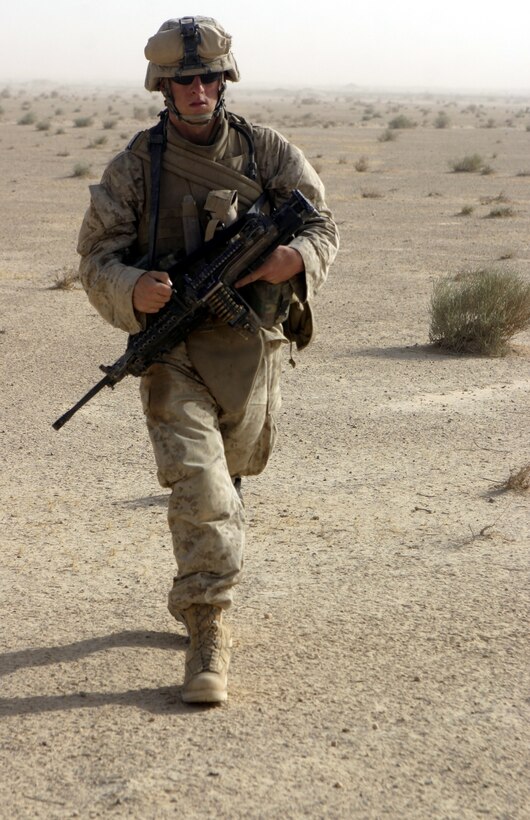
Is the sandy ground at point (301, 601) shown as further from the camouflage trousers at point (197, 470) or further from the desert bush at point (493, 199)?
the desert bush at point (493, 199)

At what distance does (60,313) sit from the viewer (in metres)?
10.6

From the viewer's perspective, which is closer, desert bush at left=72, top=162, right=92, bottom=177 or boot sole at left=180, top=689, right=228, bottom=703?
boot sole at left=180, top=689, right=228, bottom=703

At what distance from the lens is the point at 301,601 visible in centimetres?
450

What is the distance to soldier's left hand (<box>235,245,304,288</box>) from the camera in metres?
3.95

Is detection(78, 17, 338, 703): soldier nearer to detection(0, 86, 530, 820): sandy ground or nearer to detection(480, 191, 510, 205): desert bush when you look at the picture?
detection(0, 86, 530, 820): sandy ground

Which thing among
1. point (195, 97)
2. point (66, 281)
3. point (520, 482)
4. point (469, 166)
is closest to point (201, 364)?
point (195, 97)

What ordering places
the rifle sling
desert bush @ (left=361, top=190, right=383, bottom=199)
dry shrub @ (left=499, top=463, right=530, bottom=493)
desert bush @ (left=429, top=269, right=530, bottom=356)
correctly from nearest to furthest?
the rifle sling, dry shrub @ (left=499, top=463, right=530, bottom=493), desert bush @ (left=429, top=269, right=530, bottom=356), desert bush @ (left=361, top=190, right=383, bottom=199)

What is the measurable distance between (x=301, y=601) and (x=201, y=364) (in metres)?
1.06

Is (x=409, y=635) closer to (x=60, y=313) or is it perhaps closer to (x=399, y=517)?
(x=399, y=517)

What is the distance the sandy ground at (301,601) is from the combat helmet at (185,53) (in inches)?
70.5

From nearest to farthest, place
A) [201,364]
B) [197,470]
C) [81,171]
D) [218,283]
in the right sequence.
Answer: [197,470] → [218,283] → [201,364] → [81,171]

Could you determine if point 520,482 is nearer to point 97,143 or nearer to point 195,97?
point 195,97

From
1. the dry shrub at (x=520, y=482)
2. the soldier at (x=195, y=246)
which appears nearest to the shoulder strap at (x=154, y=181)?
the soldier at (x=195, y=246)

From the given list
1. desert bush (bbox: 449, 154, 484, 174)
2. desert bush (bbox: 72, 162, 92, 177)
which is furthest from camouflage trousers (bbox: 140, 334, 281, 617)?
desert bush (bbox: 449, 154, 484, 174)
